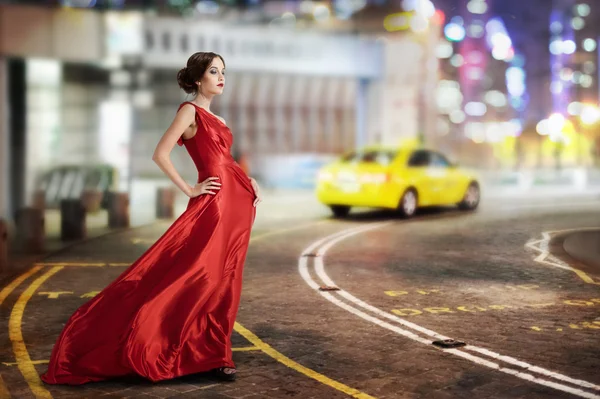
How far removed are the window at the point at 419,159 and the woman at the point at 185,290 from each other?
1288 centimetres

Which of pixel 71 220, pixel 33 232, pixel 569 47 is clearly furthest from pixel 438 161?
pixel 569 47

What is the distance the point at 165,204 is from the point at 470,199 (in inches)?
276

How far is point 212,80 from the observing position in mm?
5984

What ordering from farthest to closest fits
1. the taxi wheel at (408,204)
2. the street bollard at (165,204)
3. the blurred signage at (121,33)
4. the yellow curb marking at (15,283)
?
the blurred signage at (121,33) → the street bollard at (165,204) → the taxi wheel at (408,204) → the yellow curb marking at (15,283)

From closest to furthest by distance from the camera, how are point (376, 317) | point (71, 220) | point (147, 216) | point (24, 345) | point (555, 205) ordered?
point (24, 345), point (376, 317), point (71, 220), point (147, 216), point (555, 205)

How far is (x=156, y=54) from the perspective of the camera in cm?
3164

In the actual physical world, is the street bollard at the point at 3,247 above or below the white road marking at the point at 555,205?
above

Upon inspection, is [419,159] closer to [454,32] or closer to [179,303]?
[179,303]

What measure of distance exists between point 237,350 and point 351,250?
6593 mm

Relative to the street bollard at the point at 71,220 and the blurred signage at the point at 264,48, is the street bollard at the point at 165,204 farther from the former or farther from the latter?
the blurred signage at the point at 264,48

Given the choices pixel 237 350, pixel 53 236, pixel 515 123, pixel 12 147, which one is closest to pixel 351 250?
pixel 53 236

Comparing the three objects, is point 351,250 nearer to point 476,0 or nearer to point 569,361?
point 569,361

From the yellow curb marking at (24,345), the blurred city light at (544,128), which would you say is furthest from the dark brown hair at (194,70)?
the blurred city light at (544,128)

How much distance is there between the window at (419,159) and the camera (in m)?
18.7
